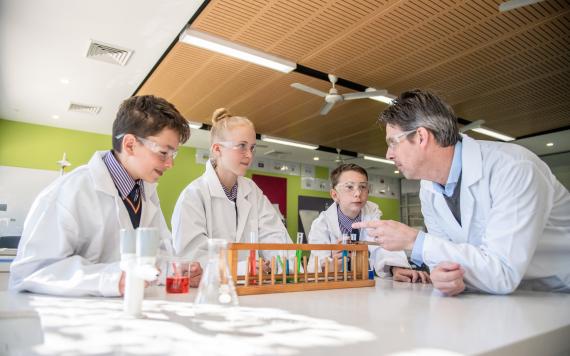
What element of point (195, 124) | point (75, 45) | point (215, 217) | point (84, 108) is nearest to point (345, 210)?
point (215, 217)

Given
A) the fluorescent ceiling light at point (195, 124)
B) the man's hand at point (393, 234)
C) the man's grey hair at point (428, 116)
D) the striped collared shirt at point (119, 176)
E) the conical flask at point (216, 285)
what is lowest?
the conical flask at point (216, 285)

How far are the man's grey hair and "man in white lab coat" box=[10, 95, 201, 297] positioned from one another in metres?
0.99

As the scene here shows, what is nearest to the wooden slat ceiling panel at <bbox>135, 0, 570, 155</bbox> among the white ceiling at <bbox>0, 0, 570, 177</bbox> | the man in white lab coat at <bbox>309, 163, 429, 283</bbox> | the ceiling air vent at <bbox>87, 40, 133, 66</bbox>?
the white ceiling at <bbox>0, 0, 570, 177</bbox>

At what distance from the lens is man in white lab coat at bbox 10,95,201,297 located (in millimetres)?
1143

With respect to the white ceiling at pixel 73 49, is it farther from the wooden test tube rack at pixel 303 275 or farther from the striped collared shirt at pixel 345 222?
the wooden test tube rack at pixel 303 275

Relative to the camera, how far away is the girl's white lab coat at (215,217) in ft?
6.22

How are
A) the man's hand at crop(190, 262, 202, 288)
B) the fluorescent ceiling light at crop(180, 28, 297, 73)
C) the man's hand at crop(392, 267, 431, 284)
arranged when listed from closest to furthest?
the man's hand at crop(190, 262, 202, 288) < the man's hand at crop(392, 267, 431, 284) < the fluorescent ceiling light at crop(180, 28, 297, 73)

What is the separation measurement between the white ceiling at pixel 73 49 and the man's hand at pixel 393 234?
3231 mm

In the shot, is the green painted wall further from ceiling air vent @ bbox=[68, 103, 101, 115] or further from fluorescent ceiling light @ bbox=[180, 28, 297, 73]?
fluorescent ceiling light @ bbox=[180, 28, 297, 73]

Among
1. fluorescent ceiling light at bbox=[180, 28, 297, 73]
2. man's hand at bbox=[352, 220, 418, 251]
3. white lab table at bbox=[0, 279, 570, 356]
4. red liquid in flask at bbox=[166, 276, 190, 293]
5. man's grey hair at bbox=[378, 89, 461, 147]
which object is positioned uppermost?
fluorescent ceiling light at bbox=[180, 28, 297, 73]

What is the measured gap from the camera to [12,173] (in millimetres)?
6996

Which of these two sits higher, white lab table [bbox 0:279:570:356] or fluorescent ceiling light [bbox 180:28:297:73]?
fluorescent ceiling light [bbox 180:28:297:73]

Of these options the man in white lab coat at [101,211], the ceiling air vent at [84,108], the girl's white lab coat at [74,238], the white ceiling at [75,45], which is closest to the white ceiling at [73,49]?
the white ceiling at [75,45]

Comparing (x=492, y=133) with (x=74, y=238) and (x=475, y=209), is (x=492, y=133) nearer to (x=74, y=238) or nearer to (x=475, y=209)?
(x=475, y=209)
